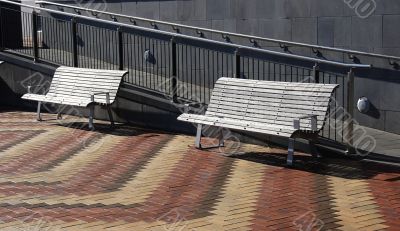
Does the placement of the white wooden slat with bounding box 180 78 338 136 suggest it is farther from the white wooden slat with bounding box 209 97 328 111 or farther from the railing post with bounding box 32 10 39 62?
the railing post with bounding box 32 10 39 62

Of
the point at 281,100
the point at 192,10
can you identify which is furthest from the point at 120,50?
the point at 281,100

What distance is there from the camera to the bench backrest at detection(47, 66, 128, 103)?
39.1 feet

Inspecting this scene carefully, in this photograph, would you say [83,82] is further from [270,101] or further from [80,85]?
[270,101]

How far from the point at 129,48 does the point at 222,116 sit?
16.2 feet

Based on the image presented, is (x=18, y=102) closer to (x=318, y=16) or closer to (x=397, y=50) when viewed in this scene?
(x=318, y=16)

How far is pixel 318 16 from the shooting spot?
37.6ft

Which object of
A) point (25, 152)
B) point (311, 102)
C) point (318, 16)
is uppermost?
point (318, 16)

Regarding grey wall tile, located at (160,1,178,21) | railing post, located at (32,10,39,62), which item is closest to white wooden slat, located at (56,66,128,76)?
railing post, located at (32,10,39,62)

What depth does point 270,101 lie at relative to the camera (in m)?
9.50

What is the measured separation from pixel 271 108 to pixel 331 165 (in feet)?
3.59

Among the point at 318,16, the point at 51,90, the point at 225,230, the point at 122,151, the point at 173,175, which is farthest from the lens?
the point at 51,90

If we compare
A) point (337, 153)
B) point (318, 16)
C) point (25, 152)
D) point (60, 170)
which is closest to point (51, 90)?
point (25, 152)

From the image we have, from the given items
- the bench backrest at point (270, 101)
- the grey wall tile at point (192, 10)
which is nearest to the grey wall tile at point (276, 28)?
the grey wall tile at point (192, 10)

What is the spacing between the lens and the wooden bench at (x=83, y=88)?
11844 millimetres
